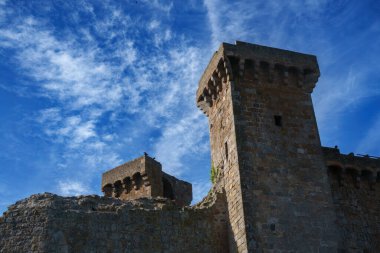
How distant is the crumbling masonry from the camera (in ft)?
40.7

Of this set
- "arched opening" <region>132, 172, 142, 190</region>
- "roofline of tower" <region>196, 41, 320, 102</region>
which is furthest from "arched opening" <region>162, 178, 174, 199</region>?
"roofline of tower" <region>196, 41, 320, 102</region>

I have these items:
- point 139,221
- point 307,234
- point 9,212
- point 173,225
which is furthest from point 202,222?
point 9,212

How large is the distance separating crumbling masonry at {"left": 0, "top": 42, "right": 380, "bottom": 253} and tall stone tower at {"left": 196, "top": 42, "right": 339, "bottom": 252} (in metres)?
0.03

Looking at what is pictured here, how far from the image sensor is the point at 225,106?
1489 cm

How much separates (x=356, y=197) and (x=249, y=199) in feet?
15.2

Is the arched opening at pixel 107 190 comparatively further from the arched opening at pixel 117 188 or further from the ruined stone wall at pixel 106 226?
the ruined stone wall at pixel 106 226

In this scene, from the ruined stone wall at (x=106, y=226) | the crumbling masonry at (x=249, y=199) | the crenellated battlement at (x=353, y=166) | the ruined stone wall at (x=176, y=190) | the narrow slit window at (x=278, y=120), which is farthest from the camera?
the ruined stone wall at (x=176, y=190)

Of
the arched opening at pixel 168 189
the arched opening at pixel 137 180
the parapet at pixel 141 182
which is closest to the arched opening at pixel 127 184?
the parapet at pixel 141 182

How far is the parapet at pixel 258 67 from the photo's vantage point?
14809mm

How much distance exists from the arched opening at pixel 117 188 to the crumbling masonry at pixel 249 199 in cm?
485

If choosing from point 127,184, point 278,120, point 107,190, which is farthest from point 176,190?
point 278,120

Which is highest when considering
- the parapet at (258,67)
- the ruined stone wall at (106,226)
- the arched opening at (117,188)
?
the parapet at (258,67)

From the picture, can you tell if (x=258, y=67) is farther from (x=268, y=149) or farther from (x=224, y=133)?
(x=268, y=149)

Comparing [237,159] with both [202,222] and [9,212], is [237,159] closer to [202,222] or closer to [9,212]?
[202,222]
